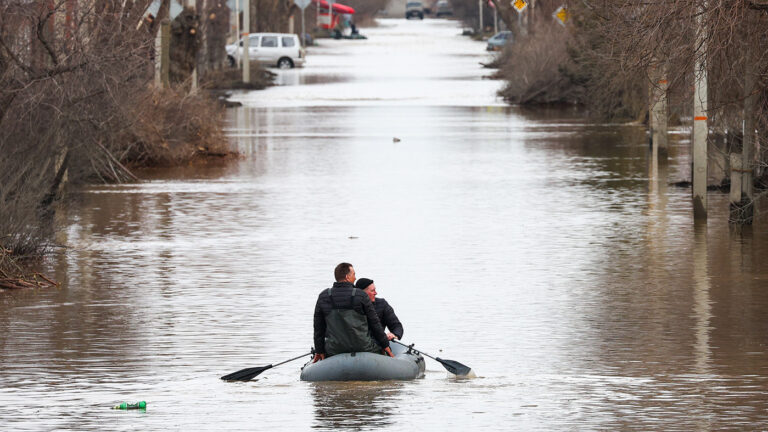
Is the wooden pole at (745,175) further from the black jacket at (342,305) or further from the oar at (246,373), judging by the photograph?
the oar at (246,373)

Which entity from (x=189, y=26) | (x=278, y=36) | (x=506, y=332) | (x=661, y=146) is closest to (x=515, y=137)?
(x=661, y=146)

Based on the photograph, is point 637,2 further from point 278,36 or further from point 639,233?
point 278,36

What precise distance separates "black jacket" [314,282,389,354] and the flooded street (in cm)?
35

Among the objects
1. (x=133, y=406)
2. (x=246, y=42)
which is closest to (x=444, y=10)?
(x=246, y=42)

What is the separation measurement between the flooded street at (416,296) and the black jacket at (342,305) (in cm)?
35

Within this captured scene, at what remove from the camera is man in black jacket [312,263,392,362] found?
37.3 feet

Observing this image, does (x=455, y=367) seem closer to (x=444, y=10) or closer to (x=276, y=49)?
(x=276, y=49)

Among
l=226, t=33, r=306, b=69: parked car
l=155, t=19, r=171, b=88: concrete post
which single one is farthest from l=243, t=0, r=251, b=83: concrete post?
l=155, t=19, r=171, b=88: concrete post

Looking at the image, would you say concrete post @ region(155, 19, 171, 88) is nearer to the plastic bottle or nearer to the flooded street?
the flooded street

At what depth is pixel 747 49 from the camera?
17.0 m

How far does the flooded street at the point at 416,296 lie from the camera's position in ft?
34.6

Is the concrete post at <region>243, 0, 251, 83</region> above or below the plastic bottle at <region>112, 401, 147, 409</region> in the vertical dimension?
above

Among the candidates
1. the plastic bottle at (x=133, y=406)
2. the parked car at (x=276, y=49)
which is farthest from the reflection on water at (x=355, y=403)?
the parked car at (x=276, y=49)

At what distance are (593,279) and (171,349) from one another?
18.2 feet
